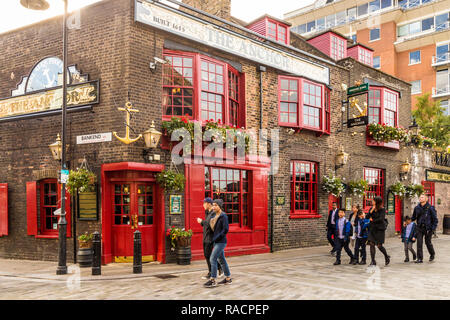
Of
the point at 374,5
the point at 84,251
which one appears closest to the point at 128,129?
the point at 84,251

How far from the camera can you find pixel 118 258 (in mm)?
10617

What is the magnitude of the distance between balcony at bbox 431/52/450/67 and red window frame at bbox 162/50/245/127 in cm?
2971

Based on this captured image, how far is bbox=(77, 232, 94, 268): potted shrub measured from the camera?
32.9 ft

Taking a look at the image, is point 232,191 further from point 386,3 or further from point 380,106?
point 386,3

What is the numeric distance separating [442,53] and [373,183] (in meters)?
24.6

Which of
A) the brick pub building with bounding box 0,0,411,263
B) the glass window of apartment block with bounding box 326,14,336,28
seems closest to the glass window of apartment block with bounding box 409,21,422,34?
the glass window of apartment block with bounding box 326,14,336,28

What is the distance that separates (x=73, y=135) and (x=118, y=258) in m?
3.63

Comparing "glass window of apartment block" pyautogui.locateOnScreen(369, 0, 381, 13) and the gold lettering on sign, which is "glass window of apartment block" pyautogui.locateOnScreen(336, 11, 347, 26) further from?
the gold lettering on sign

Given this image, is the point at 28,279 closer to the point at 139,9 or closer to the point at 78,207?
the point at 78,207

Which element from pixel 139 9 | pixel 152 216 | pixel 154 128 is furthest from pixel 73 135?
pixel 139 9

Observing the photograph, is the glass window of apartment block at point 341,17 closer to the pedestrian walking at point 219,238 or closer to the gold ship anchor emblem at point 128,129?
the gold ship anchor emblem at point 128,129

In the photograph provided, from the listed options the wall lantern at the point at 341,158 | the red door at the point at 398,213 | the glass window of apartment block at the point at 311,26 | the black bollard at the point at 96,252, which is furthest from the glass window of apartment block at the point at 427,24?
the black bollard at the point at 96,252

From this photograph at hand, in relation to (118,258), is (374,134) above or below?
above

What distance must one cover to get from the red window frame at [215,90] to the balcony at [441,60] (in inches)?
1170
